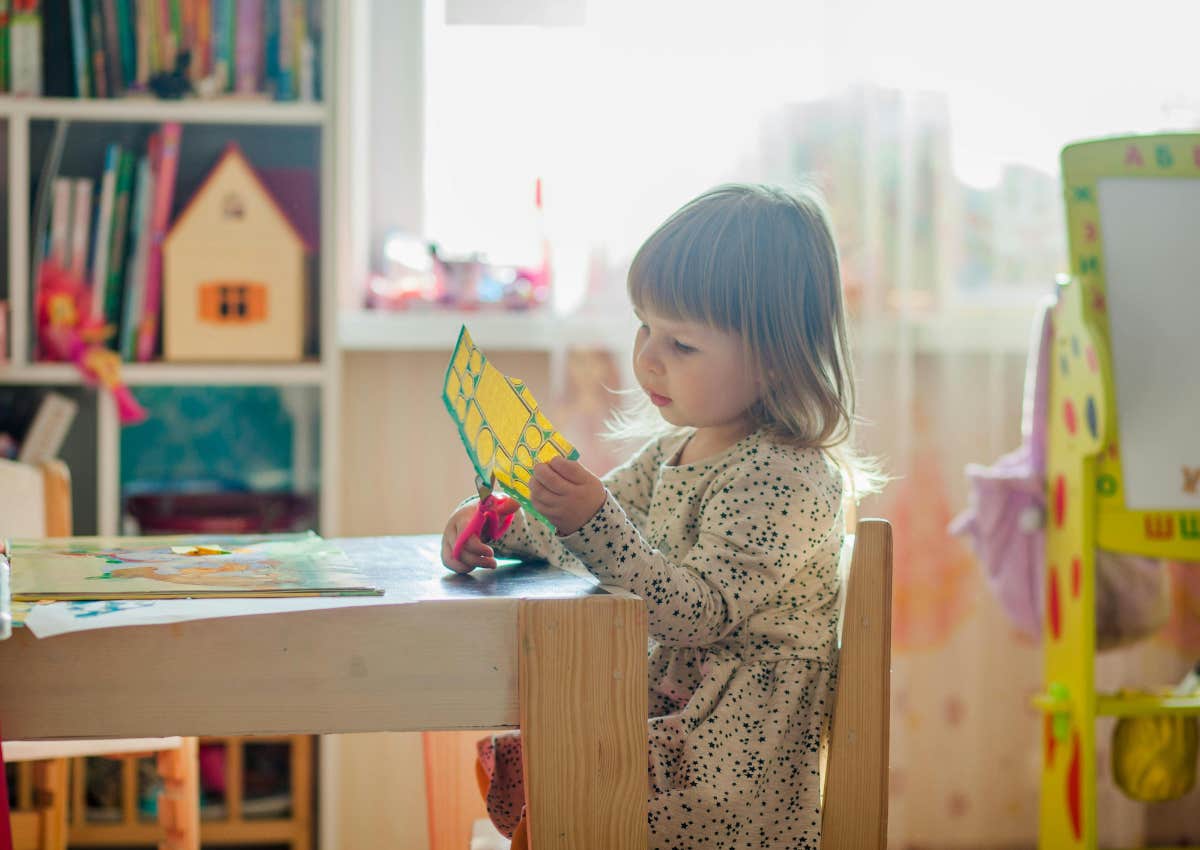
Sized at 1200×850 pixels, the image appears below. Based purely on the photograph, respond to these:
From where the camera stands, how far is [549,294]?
6.76 feet

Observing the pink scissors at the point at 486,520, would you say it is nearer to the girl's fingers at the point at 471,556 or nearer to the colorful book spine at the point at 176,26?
the girl's fingers at the point at 471,556

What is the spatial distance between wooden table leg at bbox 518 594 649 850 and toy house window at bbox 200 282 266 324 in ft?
3.86

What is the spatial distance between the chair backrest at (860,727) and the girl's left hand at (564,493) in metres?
0.21

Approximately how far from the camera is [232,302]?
1846mm

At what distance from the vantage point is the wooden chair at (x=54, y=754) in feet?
4.71

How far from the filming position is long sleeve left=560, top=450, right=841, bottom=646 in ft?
3.05

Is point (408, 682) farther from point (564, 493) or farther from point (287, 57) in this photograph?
point (287, 57)

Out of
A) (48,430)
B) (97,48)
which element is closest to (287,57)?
(97,48)

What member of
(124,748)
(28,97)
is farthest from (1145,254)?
(28,97)

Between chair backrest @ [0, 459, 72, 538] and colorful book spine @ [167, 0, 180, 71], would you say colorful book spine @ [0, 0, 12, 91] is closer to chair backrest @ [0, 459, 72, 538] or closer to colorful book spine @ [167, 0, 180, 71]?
colorful book spine @ [167, 0, 180, 71]

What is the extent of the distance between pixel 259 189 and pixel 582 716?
1.25 m

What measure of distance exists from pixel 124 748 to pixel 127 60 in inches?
39.7

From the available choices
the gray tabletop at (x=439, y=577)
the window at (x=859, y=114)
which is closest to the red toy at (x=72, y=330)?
the window at (x=859, y=114)

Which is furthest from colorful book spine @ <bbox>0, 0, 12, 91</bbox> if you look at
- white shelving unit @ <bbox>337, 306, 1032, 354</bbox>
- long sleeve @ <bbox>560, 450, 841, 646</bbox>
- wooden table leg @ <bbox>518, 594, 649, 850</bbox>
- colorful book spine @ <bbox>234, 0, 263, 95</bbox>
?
wooden table leg @ <bbox>518, 594, 649, 850</bbox>
